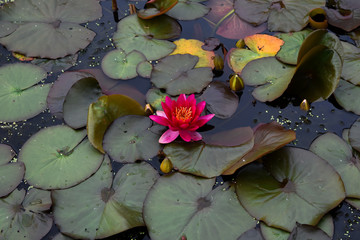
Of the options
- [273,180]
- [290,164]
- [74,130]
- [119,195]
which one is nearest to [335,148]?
[290,164]

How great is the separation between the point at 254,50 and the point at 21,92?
200 centimetres

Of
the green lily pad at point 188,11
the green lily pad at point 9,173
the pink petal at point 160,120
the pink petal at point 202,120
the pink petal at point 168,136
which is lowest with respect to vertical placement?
the green lily pad at point 9,173

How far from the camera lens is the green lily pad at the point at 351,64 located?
3021mm

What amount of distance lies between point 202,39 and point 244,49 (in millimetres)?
408

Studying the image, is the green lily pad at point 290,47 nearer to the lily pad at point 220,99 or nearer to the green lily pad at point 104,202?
the lily pad at point 220,99

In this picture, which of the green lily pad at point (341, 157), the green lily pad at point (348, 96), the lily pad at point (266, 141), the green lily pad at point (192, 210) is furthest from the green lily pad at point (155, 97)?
the green lily pad at point (348, 96)

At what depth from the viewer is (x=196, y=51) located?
3.32 m

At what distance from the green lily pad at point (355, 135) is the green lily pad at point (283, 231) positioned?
0.60 metres

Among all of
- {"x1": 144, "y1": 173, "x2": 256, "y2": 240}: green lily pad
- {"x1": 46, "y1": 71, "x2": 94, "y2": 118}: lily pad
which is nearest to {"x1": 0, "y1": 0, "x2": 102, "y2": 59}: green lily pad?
{"x1": 46, "y1": 71, "x2": 94, "y2": 118}: lily pad

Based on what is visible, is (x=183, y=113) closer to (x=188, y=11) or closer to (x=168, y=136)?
(x=168, y=136)

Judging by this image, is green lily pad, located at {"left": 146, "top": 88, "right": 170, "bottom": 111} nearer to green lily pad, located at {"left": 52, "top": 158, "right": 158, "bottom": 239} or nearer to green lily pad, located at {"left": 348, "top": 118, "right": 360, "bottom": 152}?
green lily pad, located at {"left": 52, "top": 158, "right": 158, "bottom": 239}

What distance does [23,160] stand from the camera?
2.63 meters

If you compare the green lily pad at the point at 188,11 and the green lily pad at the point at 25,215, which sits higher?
the green lily pad at the point at 188,11

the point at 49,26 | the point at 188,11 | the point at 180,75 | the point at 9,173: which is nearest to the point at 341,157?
the point at 180,75
